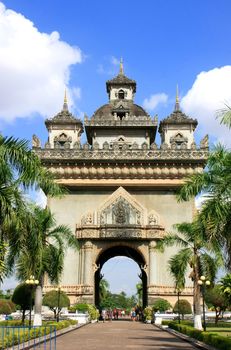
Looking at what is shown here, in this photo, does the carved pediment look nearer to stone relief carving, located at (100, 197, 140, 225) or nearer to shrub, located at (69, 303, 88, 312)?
stone relief carving, located at (100, 197, 140, 225)

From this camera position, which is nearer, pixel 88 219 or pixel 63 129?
pixel 88 219

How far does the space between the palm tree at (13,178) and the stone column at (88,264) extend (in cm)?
2196

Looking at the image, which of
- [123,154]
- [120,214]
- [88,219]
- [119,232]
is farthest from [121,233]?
[123,154]

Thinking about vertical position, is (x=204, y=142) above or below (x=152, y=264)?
above

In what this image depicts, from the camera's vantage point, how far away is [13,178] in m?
16.0

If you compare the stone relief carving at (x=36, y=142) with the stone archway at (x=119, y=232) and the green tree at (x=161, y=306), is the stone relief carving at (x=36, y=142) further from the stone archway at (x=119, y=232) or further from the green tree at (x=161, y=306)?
→ the green tree at (x=161, y=306)

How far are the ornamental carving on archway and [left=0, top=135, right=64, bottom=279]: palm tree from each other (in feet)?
72.7

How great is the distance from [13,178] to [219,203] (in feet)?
21.9

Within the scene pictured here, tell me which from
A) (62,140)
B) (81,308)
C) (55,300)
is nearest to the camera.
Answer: (81,308)

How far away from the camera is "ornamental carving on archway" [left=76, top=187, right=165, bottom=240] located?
125 ft

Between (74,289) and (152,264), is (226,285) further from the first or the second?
(74,289)

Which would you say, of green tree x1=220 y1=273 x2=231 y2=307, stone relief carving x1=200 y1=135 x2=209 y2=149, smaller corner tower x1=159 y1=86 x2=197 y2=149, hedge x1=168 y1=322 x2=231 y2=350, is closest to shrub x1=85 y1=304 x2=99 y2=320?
green tree x1=220 y1=273 x2=231 y2=307

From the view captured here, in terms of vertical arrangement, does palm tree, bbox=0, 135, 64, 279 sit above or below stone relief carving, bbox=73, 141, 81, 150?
below

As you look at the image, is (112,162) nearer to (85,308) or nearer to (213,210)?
(85,308)
